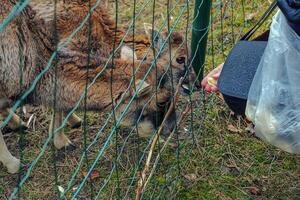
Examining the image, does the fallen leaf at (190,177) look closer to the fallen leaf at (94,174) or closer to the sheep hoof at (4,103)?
the fallen leaf at (94,174)

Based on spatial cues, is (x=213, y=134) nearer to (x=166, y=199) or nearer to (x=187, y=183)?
(x=187, y=183)

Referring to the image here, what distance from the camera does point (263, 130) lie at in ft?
8.11

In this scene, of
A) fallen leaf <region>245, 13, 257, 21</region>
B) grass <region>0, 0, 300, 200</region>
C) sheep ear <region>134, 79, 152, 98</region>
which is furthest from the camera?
fallen leaf <region>245, 13, 257, 21</region>

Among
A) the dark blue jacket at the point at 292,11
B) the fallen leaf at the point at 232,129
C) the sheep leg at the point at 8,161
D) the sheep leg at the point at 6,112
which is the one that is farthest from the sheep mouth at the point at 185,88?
the dark blue jacket at the point at 292,11

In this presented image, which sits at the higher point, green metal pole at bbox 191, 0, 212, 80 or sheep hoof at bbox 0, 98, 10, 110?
green metal pole at bbox 191, 0, 212, 80

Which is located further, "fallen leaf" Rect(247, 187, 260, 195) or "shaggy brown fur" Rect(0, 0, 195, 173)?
"fallen leaf" Rect(247, 187, 260, 195)

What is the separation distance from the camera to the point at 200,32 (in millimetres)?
4211

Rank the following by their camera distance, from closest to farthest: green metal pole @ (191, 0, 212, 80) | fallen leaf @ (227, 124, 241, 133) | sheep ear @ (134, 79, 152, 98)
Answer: sheep ear @ (134, 79, 152, 98) → green metal pole @ (191, 0, 212, 80) → fallen leaf @ (227, 124, 241, 133)

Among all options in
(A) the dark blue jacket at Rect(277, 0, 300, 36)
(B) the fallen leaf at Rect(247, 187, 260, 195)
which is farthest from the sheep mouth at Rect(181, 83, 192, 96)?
(A) the dark blue jacket at Rect(277, 0, 300, 36)

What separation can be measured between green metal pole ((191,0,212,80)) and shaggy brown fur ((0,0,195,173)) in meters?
0.42

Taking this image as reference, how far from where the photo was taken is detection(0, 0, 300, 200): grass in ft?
11.8

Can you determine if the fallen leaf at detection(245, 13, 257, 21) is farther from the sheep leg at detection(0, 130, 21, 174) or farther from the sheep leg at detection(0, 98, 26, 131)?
the sheep leg at detection(0, 130, 21, 174)

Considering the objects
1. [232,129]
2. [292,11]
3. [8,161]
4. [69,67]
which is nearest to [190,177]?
[232,129]

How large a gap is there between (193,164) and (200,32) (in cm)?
120
